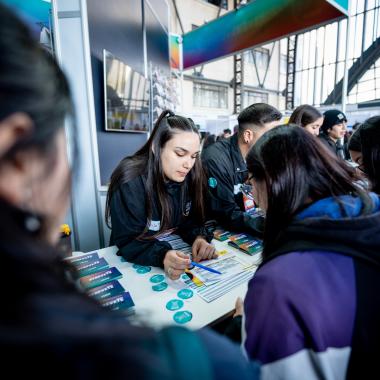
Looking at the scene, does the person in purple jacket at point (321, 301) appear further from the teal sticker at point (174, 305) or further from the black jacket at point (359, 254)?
the teal sticker at point (174, 305)

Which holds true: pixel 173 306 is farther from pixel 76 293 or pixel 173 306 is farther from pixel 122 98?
pixel 122 98

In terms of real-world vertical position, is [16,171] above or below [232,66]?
below

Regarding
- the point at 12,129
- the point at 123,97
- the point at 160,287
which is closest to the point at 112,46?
the point at 123,97

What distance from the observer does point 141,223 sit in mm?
1310

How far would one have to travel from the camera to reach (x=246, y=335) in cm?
60

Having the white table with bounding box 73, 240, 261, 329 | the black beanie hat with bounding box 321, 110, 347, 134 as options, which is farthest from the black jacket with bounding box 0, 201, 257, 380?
the black beanie hat with bounding box 321, 110, 347, 134

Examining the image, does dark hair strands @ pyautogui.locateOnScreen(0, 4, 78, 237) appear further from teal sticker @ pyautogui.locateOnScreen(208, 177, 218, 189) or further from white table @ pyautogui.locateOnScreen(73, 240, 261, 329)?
teal sticker @ pyautogui.locateOnScreen(208, 177, 218, 189)

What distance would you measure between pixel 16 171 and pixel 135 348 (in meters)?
0.22

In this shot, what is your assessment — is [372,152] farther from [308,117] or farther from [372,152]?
[308,117]

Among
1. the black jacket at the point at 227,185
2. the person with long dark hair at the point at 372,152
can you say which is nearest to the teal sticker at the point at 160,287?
the black jacket at the point at 227,185

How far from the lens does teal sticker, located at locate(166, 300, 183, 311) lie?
0.85m

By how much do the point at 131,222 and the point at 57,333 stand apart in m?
1.07

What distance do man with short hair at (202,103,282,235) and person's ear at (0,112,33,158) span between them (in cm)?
139

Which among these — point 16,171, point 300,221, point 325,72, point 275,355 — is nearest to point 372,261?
point 300,221
